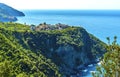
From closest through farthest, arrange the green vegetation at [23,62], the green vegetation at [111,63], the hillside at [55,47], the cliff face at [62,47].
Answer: the green vegetation at [111,63] < the green vegetation at [23,62] < the hillside at [55,47] < the cliff face at [62,47]

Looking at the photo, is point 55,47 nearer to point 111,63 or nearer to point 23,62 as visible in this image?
point 23,62

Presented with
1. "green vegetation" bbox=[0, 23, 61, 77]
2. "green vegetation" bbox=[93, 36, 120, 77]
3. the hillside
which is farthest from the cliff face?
"green vegetation" bbox=[93, 36, 120, 77]

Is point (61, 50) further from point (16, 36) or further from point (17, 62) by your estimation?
point (17, 62)

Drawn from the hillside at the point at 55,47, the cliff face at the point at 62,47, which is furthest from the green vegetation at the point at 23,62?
the cliff face at the point at 62,47

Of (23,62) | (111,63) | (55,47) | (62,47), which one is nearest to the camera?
(111,63)

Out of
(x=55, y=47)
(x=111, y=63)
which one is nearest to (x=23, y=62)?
(x=55, y=47)

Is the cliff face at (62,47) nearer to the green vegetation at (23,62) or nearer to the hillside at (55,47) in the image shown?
the hillside at (55,47)
